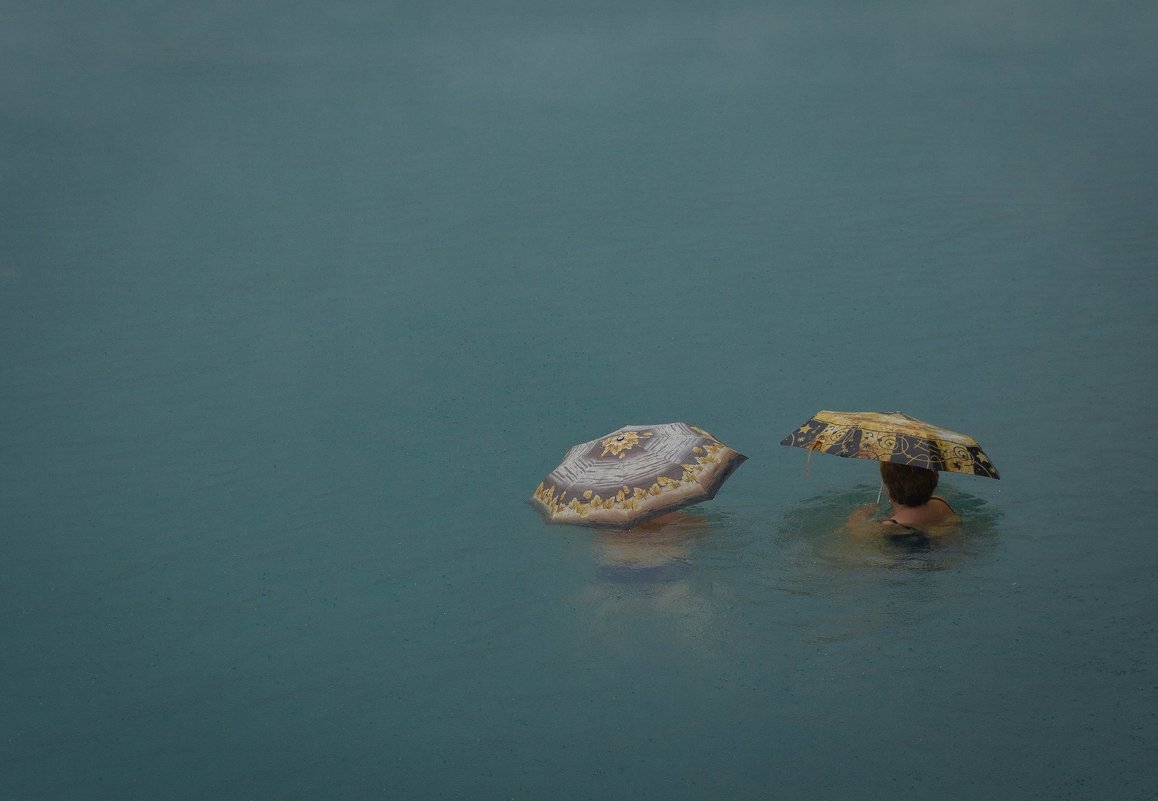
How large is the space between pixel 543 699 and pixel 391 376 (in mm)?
6054

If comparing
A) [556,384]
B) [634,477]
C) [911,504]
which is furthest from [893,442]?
[556,384]

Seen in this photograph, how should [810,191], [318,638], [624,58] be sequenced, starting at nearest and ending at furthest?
[318,638], [810,191], [624,58]

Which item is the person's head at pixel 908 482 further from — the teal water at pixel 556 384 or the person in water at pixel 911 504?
the teal water at pixel 556 384

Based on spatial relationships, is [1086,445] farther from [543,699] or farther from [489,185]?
[489,185]

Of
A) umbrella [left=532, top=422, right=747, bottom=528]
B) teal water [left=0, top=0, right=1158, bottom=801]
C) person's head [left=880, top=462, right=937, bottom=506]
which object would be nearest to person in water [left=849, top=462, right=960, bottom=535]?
person's head [left=880, top=462, right=937, bottom=506]

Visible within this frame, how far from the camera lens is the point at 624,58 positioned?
758 inches

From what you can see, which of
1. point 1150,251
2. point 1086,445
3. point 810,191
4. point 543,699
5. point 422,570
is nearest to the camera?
point 543,699

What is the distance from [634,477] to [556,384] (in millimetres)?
3598

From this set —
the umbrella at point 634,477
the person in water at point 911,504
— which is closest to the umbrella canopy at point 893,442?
the person in water at point 911,504

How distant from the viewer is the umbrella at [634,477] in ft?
34.6

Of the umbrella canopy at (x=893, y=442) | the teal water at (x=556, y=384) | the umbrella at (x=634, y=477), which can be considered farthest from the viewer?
the umbrella at (x=634, y=477)

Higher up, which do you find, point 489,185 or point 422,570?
point 489,185

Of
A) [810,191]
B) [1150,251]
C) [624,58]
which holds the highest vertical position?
[624,58]

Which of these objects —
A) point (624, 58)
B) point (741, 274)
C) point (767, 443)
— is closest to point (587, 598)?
point (767, 443)
